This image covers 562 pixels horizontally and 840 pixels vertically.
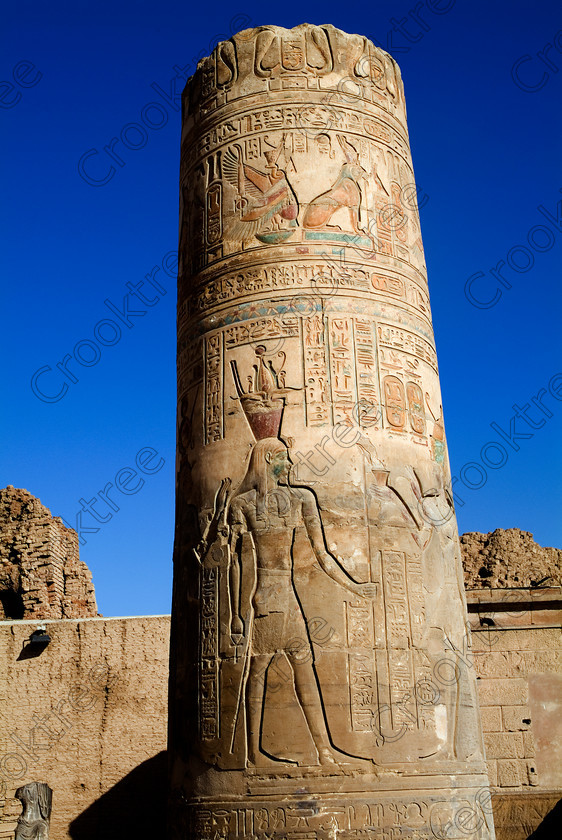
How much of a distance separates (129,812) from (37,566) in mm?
5353

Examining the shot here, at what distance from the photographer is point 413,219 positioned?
7172 millimetres

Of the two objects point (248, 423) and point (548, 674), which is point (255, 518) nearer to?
point (248, 423)

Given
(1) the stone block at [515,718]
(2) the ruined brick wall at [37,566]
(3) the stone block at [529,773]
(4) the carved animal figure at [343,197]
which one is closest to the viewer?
(4) the carved animal figure at [343,197]

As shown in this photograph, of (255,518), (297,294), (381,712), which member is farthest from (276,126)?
(381,712)

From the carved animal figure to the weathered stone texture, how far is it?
12049 millimetres

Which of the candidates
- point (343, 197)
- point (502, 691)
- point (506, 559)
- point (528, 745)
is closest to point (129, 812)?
point (502, 691)

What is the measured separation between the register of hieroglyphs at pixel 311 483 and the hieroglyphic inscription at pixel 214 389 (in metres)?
0.02

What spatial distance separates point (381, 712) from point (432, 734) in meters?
0.40

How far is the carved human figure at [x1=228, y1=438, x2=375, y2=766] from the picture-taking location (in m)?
5.25

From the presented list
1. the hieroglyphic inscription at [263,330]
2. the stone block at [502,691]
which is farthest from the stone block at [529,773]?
the hieroglyphic inscription at [263,330]

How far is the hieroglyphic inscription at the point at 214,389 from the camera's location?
6191 millimetres

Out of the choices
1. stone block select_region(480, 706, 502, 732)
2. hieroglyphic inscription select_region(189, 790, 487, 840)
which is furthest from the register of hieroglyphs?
stone block select_region(480, 706, 502, 732)

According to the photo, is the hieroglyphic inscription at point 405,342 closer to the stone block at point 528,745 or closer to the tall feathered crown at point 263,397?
the tall feathered crown at point 263,397

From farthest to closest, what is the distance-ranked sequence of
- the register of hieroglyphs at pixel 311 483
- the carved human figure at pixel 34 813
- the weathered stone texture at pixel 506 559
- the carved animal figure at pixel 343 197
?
the weathered stone texture at pixel 506 559
the carved human figure at pixel 34 813
the carved animal figure at pixel 343 197
the register of hieroglyphs at pixel 311 483
